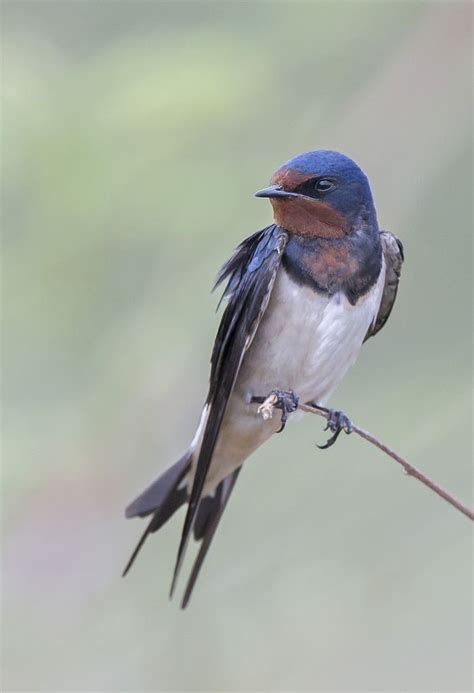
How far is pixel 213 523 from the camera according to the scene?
5.41 feet

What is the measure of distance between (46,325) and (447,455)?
2.13ft

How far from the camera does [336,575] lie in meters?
1.92

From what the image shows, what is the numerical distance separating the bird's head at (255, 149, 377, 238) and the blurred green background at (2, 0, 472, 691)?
0.28 meters

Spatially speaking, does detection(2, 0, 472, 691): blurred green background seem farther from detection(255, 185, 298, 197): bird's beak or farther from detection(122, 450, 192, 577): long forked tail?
detection(255, 185, 298, 197): bird's beak

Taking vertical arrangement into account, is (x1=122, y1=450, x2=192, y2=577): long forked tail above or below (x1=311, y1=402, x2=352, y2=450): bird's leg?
below

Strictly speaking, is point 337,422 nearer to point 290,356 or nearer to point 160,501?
point 290,356

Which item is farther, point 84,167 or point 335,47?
point 335,47

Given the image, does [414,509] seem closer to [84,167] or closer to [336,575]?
[336,575]

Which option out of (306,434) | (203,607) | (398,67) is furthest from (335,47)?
(203,607)

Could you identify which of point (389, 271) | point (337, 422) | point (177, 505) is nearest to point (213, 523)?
point (177, 505)

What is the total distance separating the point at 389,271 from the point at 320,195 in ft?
0.61

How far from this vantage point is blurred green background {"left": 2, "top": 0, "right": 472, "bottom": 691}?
183 cm

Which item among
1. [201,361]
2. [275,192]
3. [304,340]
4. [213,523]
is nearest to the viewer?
[275,192]

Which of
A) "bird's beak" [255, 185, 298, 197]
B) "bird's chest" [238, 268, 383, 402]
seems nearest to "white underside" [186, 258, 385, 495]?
"bird's chest" [238, 268, 383, 402]
